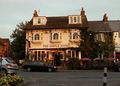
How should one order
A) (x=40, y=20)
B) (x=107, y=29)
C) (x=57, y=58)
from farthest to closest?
(x=107, y=29)
(x=40, y=20)
(x=57, y=58)

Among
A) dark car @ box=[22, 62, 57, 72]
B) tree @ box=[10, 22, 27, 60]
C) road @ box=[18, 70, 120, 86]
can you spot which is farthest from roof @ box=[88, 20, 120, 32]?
road @ box=[18, 70, 120, 86]

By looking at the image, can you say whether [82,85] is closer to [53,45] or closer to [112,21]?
[53,45]

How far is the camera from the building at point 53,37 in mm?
65812

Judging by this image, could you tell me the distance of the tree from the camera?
7525 centimetres

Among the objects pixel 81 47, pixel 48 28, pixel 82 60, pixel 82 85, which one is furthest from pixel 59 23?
pixel 82 85

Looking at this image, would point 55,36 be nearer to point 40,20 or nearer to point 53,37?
point 53,37

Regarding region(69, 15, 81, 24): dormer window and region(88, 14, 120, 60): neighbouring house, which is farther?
region(88, 14, 120, 60): neighbouring house

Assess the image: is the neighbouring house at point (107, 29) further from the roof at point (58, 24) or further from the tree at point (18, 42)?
the tree at point (18, 42)

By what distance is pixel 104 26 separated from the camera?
230 ft

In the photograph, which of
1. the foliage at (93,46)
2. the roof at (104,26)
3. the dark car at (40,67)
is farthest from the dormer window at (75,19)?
the dark car at (40,67)

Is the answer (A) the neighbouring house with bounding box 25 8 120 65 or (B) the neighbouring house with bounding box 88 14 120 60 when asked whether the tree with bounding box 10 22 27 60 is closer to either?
(A) the neighbouring house with bounding box 25 8 120 65

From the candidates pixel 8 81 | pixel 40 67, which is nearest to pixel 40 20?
pixel 40 67

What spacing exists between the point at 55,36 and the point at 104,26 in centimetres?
926

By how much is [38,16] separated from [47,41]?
496cm
